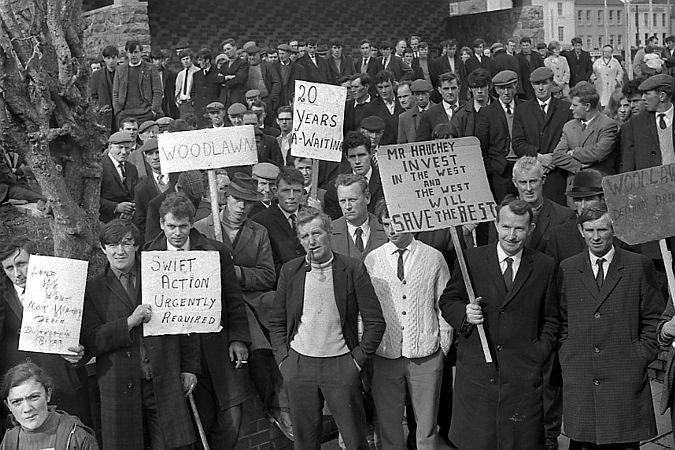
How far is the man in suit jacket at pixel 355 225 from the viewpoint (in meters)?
6.15

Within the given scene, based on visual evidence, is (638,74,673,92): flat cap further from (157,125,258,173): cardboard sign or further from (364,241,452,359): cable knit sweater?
(157,125,258,173): cardboard sign

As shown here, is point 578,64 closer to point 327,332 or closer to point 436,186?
point 436,186

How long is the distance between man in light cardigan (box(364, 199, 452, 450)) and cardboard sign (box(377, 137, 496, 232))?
19 centimetres

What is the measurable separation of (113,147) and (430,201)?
436 centimetres

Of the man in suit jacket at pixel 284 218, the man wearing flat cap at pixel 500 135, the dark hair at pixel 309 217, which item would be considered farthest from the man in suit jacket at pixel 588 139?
the dark hair at pixel 309 217

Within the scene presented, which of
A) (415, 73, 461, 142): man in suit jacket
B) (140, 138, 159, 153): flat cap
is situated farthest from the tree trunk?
(415, 73, 461, 142): man in suit jacket

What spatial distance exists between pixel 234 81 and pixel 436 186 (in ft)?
33.1

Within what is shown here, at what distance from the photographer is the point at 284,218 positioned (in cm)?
656

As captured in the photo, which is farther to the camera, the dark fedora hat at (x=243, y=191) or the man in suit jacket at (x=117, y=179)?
the man in suit jacket at (x=117, y=179)

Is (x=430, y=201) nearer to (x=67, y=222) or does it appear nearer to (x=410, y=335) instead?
(x=410, y=335)

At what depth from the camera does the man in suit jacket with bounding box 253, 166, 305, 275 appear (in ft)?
21.1

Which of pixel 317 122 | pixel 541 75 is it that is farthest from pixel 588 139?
pixel 317 122

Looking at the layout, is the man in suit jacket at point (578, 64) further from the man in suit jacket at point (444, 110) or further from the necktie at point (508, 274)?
the necktie at point (508, 274)

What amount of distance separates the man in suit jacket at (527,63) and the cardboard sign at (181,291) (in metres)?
11.7
